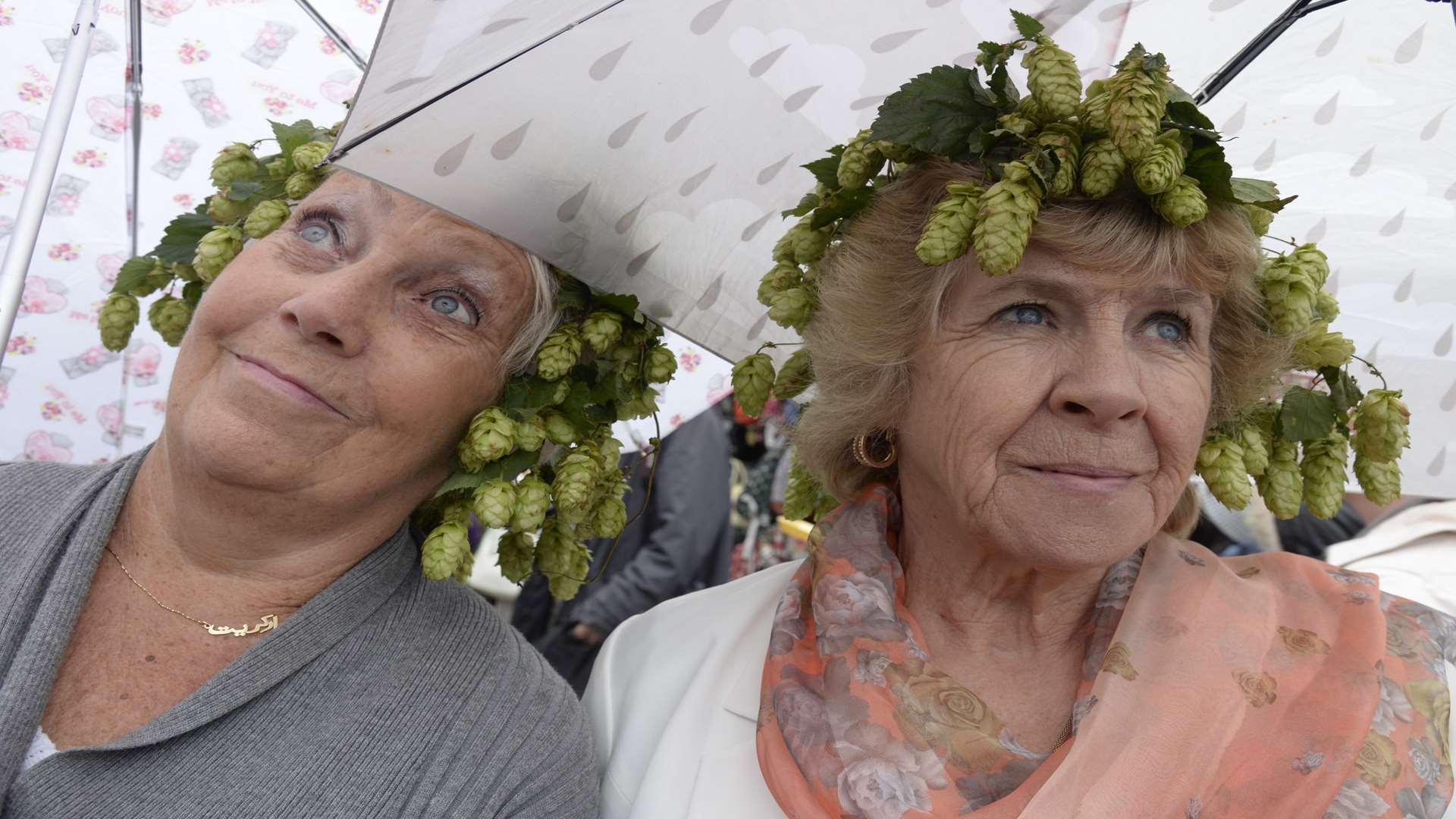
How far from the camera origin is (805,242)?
251 cm

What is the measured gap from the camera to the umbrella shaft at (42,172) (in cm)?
233

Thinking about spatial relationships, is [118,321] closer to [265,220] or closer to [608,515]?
[265,220]

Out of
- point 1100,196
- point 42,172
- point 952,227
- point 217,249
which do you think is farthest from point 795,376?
point 42,172

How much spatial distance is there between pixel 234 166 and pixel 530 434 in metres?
0.99

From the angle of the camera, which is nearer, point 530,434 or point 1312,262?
point 1312,262

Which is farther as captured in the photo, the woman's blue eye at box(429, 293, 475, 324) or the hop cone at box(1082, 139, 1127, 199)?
the woman's blue eye at box(429, 293, 475, 324)

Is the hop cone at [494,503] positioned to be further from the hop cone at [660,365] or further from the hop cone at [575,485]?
the hop cone at [660,365]

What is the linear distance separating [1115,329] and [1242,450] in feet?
1.69

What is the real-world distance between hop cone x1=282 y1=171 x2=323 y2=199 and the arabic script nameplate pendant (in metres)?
0.89

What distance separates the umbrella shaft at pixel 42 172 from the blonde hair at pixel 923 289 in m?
1.54

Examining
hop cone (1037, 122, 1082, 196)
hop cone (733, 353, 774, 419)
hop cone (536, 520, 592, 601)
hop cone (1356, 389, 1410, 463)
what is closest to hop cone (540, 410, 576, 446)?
hop cone (536, 520, 592, 601)

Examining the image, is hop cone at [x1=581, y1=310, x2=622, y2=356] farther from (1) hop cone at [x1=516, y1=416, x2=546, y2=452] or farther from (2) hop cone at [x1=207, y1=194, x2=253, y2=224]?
(2) hop cone at [x1=207, y1=194, x2=253, y2=224]

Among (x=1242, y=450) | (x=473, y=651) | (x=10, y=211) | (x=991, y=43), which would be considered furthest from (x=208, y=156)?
(x=1242, y=450)

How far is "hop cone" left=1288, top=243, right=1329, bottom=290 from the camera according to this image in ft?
7.40
